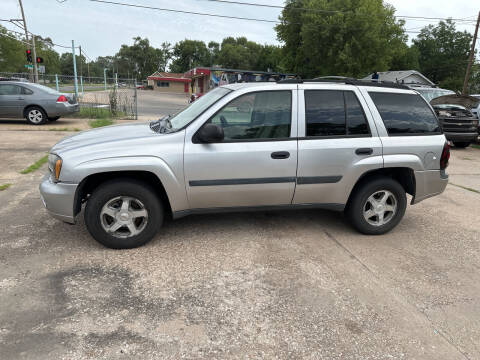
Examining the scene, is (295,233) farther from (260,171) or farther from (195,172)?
(195,172)

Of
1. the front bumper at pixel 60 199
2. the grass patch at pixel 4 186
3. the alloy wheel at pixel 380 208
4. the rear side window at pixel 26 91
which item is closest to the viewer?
the front bumper at pixel 60 199

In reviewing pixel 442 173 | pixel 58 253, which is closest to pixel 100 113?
pixel 58 253

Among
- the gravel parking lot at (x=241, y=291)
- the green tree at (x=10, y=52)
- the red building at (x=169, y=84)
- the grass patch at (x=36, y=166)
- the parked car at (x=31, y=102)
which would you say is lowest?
the gravel parking lot at (x=241, y=291)

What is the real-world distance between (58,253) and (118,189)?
2.93 feet

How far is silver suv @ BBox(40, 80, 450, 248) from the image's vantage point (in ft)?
11.7

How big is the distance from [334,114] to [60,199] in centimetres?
298

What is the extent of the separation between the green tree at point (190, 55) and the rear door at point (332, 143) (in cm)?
11335

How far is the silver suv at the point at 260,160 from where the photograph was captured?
11.7 feet

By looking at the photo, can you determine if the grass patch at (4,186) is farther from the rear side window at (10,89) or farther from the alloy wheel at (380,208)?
the rear side window at (10,89)

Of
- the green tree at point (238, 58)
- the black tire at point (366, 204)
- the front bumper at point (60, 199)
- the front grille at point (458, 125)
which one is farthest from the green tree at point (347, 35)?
the green tree at point (238, 58)

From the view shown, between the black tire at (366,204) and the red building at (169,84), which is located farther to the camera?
the red building at (169,84)

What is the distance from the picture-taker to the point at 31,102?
483 inches

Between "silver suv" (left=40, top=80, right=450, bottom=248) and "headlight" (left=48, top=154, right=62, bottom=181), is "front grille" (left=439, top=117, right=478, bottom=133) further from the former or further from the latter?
"headlight" (left=48, top=154, right=62, bottom=181)

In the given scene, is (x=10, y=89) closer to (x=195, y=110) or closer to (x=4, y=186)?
(x=4, y=186)
